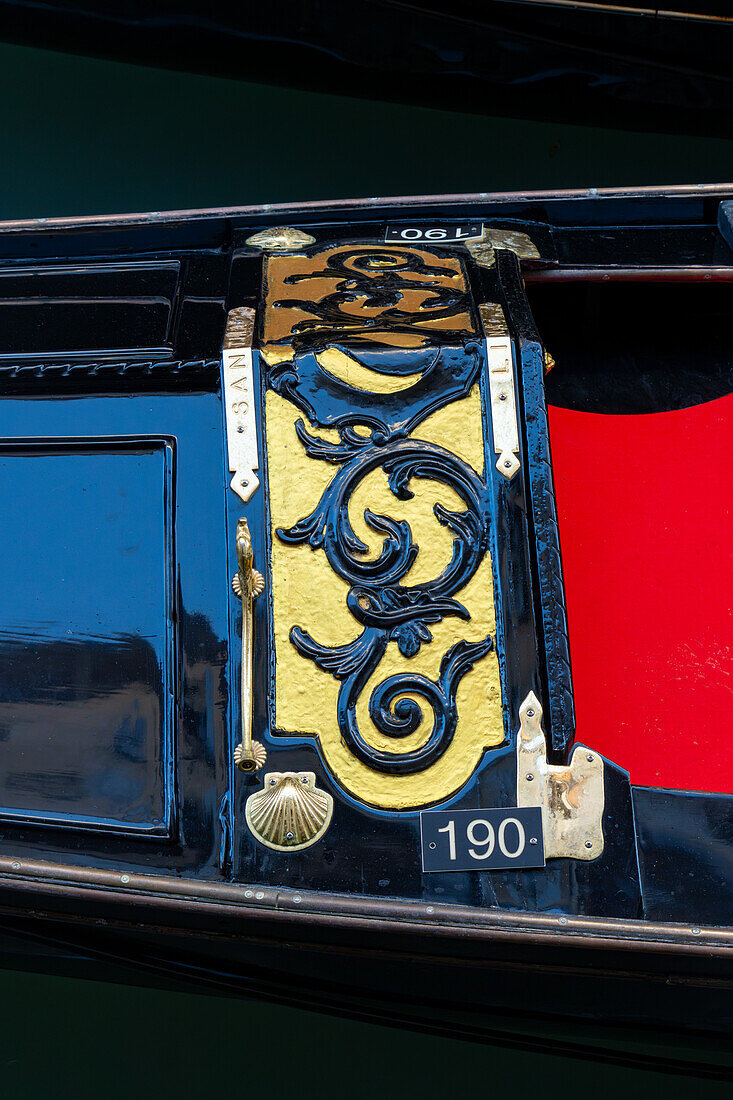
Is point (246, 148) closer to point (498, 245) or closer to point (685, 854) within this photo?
point (498, 245)

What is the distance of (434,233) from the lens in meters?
1.94

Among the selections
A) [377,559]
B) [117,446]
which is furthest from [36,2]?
[377,559]

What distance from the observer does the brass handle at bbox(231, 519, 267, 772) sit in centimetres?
136

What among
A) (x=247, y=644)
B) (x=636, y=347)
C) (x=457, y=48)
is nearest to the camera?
(x=247, y=644)

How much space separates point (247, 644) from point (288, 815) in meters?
0.22

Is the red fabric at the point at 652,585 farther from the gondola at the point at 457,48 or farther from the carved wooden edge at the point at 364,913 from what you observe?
the gondola at the point at 457,48

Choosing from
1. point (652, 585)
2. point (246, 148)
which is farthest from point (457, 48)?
point (652, 585)

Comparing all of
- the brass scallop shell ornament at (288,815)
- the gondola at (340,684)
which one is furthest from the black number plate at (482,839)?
the brass scallop shell ornament at (288,815)

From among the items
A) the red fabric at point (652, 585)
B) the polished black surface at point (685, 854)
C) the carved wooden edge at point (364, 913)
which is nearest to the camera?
the carved wooden edge at point (364, 913)

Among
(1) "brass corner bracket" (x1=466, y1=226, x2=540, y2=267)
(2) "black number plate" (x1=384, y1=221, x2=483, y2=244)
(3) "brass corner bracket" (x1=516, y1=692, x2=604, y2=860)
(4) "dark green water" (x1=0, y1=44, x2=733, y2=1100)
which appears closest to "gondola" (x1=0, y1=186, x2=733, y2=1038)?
(3) "brass corner bracket" (x1=516, y1=692, x2=604, y2=860)

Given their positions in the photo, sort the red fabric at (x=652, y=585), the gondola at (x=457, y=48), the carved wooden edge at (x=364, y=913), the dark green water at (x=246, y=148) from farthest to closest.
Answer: the dark green water at (x=246, y=148), the gondola at (x=457, y=48), the red fabric at (x=652, y=585), the carved wooden edge at (x=364, y=913)

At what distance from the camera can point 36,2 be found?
8.18 ft

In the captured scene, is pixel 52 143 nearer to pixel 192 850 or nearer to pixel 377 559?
pixel 377 559

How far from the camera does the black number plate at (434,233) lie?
1.92 meters
